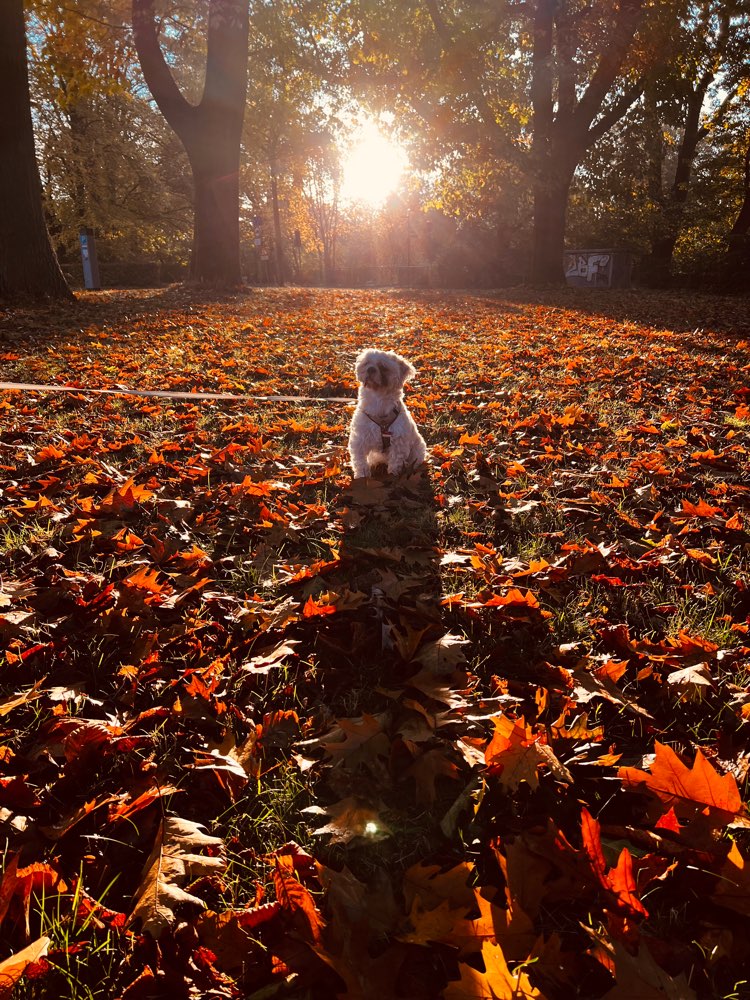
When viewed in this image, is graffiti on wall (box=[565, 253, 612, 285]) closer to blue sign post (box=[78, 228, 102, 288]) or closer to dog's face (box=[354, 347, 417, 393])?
blue sign post (box=[78, 228, 102, 288])

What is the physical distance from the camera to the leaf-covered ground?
1.20 m

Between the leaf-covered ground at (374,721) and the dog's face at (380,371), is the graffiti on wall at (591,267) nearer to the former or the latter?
the leaf-covered ground at (374,721)

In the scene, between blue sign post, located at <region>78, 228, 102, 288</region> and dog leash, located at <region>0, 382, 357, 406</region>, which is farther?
blue sign post, located at <region>78, 228, 102, 288</region>

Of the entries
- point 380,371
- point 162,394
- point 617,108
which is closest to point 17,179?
point 162,394

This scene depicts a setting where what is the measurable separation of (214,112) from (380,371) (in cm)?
1674

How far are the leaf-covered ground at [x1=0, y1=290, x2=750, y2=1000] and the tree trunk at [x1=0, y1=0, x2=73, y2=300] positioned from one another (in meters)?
9.33

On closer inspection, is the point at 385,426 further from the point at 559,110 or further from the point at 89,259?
the point at 559,110

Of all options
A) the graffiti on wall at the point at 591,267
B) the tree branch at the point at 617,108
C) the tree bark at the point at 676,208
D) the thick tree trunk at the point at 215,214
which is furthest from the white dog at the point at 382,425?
the graffiti on wall at the point at 591,267

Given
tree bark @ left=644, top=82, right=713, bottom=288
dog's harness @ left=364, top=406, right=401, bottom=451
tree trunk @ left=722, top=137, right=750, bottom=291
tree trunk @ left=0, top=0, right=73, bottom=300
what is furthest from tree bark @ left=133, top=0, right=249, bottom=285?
A: tree bark @ left=644, top=82, right=713, bottom=288

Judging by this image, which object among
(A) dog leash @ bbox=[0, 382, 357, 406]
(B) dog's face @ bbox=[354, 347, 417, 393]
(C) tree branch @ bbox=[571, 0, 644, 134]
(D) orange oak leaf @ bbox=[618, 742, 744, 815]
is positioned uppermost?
(C) tree branch @ bbox=[571, 0, 644, 134]

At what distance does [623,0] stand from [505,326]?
1534 cm

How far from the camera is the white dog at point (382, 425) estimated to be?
13.1ft

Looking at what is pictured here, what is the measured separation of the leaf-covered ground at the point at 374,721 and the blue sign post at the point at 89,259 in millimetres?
18548

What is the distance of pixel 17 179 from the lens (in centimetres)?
1098
